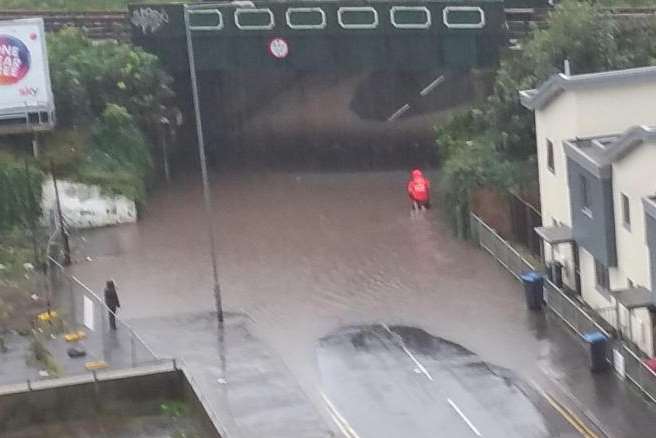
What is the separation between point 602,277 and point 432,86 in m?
21.5

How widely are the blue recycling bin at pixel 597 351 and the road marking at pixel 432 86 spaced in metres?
24.2

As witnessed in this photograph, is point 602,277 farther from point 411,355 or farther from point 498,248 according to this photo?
point 498,248

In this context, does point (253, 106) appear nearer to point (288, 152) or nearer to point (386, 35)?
point (288, 152)

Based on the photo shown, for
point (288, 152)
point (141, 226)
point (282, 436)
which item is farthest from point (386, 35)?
point (282, 436)

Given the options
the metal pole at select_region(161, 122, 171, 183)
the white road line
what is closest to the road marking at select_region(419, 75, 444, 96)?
the metal pole at select_region(161, 122, 171, 183)

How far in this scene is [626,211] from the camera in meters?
33.3

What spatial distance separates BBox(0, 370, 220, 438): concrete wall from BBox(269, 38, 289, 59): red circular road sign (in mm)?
21356

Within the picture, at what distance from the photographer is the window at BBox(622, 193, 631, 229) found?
109 ft

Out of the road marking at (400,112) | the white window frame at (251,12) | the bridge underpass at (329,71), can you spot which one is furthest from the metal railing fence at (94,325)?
the road marking at (400,112)

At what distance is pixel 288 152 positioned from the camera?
54906 millimetres

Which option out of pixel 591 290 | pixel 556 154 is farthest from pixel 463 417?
pixel 556 154

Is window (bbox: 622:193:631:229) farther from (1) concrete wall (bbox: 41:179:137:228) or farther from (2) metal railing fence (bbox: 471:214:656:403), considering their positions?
(1) concrete wall (bbox: 41:179:137:228)

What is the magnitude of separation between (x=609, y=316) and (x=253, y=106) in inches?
974

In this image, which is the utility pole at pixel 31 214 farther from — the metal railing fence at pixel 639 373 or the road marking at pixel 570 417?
the metal railing fence at pixel 639 373
